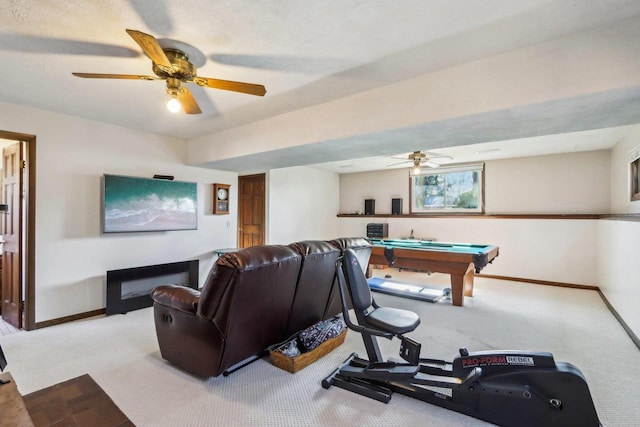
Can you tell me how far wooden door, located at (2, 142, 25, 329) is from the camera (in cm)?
336

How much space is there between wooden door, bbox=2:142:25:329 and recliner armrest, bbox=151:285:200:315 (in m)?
2.29

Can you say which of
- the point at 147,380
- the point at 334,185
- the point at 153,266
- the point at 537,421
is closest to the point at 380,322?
the point at 537,421

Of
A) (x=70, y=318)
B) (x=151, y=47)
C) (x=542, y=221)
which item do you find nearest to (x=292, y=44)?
(x=151, y=47)

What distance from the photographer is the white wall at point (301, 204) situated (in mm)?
6230

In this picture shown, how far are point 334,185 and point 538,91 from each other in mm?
6275

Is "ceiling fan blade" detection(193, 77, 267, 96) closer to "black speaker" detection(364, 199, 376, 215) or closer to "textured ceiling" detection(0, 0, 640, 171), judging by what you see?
"textured ceiling" detection(0, 0, 640, 171)

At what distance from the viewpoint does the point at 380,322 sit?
6.73ft

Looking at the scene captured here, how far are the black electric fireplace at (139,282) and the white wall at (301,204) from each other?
6.29 ft

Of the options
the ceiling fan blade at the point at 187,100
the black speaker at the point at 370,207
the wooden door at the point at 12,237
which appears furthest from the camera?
the black speaker at the point at 370,207

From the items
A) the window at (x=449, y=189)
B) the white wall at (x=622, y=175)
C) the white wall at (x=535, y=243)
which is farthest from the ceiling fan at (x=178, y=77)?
the white wall at (x=535, y=243)

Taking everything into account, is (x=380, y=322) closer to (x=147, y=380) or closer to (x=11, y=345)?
(x=147, y=380)

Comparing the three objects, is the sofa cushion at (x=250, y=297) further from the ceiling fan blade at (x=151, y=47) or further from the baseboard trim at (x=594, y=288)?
the baseboard trim at (x=594, y=288)

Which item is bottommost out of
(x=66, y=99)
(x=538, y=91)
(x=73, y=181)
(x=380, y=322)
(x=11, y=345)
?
(x=11, y=345)

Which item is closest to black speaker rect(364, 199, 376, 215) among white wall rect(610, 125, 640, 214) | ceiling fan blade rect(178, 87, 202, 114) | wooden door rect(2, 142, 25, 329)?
white wall rect(610, 125, 640, 214)
